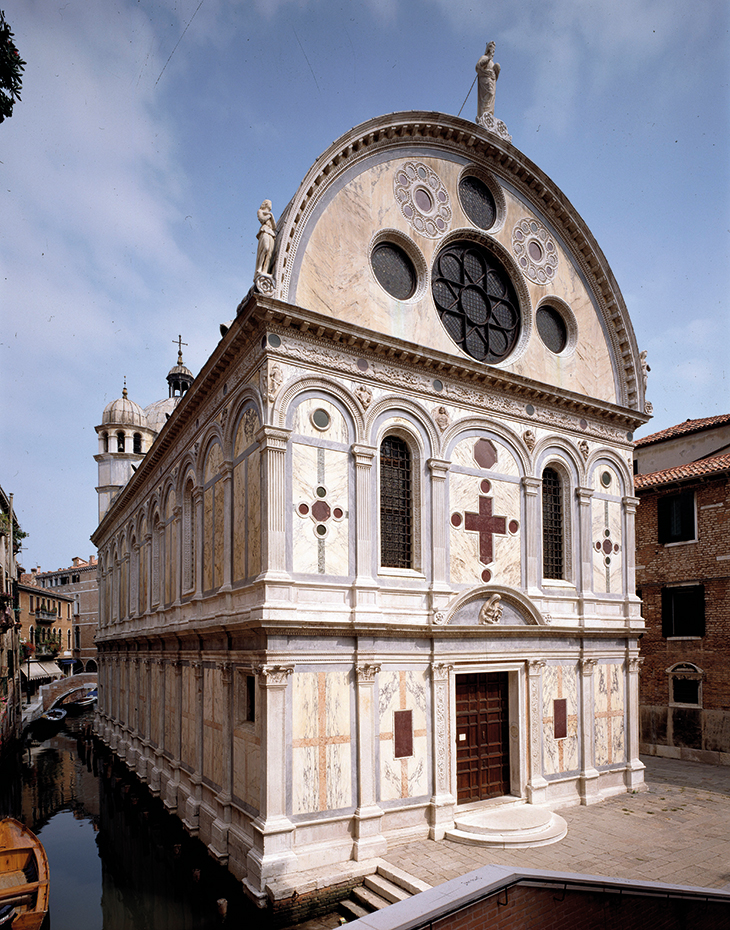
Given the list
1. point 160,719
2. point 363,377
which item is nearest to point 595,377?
point 363,377

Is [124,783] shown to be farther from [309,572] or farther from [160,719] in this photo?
[309,572]

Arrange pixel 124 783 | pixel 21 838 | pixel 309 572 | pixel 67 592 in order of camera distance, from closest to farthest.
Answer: pixel 309 572 → pixel 21 838 → pixel 124 783 → pixel 67 592

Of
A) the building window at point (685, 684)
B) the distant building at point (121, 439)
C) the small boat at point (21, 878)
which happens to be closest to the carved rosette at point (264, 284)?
the small boat at point (21, 878)

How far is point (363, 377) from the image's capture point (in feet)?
47.2

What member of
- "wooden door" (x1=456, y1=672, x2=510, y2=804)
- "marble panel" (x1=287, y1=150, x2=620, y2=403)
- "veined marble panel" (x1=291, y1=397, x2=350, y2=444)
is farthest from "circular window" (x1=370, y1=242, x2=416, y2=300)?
"wooden door" (x1=456, y1=672, x2=510, y2=804)

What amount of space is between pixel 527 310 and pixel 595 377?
2.94 m

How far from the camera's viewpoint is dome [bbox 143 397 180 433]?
42.4m

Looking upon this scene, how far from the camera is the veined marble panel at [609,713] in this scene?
57.5 ft

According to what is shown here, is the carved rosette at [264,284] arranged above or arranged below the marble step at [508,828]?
above

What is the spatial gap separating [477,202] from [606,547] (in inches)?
384

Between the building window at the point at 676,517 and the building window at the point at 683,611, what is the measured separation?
173cm

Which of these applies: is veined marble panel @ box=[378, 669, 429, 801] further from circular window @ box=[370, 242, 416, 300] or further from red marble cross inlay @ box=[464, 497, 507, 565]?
circular window @ box=[370, 242, 416, 300]

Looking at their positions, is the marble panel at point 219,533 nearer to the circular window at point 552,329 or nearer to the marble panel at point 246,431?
the marble panel at point 246,431

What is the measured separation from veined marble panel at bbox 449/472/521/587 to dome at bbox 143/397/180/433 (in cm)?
3001
